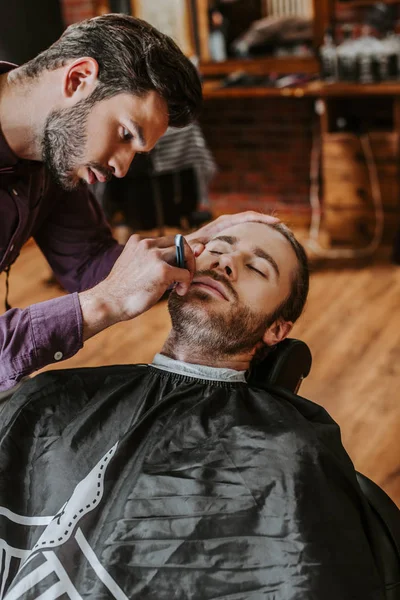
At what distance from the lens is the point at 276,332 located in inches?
62.3

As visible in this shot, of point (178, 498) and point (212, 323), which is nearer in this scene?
point (178, 498)

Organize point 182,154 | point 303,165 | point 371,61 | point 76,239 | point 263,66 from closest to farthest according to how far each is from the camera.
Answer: point 76,239
point 182,154
point 371,61
point 263,66
point 303,165

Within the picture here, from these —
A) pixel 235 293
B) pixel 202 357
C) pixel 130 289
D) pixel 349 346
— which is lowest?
pixel 349 346

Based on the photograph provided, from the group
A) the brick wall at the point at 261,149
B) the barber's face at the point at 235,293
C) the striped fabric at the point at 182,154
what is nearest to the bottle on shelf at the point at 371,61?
the brick wall at the point at 261,149

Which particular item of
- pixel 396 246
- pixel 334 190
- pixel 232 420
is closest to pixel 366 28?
pixel 334 190

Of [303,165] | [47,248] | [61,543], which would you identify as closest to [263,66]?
[303,165]

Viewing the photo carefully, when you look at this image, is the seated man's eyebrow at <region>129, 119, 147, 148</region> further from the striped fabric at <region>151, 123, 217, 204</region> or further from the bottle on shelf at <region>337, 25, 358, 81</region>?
the bottle on shelf at <region>337, 25, 358, 81</region>

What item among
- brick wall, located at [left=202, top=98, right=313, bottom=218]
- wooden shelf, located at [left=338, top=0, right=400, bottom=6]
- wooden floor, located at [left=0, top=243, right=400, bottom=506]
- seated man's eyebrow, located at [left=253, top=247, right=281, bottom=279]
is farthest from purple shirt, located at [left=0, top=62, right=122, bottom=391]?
brick wall, located at [left=202, top=98, right=313, bottom=218]

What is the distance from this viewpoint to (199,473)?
131cm

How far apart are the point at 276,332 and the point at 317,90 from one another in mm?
2445

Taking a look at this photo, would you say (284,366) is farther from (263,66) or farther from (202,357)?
(263,66)

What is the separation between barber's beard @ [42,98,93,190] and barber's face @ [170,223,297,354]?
0.32 meters

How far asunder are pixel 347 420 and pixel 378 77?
1.85 m

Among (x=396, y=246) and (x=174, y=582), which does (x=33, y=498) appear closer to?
(x=174, y=582)
